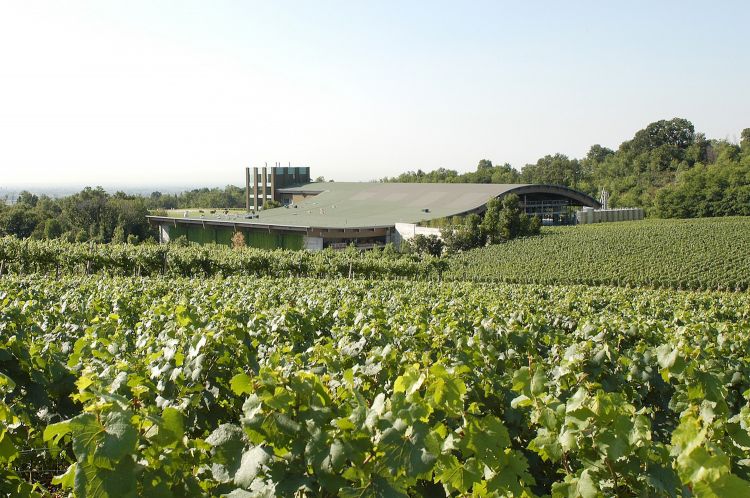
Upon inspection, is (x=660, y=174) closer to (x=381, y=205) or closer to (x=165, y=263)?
(x=381, y=205)

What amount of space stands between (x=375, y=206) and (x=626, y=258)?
3606cm

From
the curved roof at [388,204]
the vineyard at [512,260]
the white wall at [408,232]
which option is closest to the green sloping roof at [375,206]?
the curved roof at [388,204]

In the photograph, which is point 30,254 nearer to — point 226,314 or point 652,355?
point 226,314

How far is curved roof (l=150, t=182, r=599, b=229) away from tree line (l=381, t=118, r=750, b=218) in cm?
1211

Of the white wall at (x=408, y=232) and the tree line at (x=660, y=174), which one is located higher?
the tree line at (x=660, y=174)

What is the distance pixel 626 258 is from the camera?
4991 centimetres

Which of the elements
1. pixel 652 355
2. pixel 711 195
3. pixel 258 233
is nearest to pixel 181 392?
pixel 652 355

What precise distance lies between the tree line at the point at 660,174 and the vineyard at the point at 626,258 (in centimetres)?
1304

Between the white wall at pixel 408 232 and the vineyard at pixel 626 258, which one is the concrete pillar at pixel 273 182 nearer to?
the white wall at pixel 408 232

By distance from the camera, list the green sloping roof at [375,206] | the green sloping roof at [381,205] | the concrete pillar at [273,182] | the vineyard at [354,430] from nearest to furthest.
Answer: the vineyard at [354,430]
the green sloping roof at [375,206]
the green sloping roof at [381,205]
the concrete pillar at [273,182]

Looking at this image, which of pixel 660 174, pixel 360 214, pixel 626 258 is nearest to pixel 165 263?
pixel 626 258

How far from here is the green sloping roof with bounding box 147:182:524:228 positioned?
65062mm

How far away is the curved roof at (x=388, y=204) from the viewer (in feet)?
214

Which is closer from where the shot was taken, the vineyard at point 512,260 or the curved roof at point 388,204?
the vineyard at point 512,260
